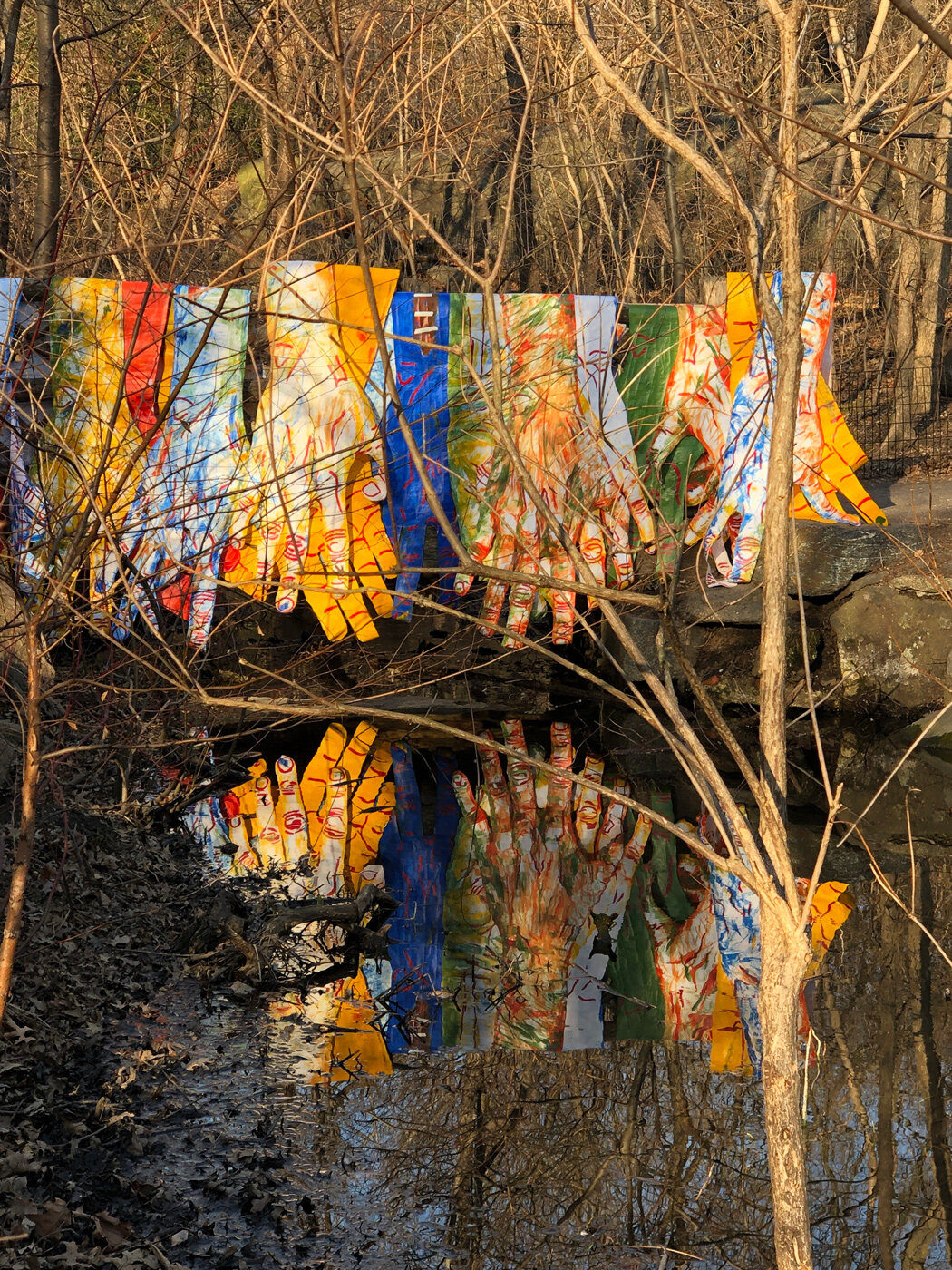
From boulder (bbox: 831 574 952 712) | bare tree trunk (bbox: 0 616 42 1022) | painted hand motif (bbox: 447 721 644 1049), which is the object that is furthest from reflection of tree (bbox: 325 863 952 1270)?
boulder (bbox: 831 574 952 712)

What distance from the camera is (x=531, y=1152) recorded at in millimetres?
3748

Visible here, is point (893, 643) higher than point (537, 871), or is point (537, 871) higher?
point (893, 643)

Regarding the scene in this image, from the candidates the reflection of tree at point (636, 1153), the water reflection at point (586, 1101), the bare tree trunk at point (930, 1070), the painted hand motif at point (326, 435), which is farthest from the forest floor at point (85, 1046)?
the painted hand motif at point (326, 435)

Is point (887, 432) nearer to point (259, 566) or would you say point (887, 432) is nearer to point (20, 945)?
point (259, 566)

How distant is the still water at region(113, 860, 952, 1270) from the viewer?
3.30 m

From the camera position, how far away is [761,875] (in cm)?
245

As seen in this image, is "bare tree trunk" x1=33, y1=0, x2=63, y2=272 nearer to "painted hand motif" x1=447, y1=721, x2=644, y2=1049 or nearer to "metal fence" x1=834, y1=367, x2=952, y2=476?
"painted hand motif" x1=447, y1=721, x2=644, y2=1049

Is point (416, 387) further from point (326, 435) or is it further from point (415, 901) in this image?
point (415, 901)

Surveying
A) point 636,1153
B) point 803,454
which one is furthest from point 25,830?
point 803,454

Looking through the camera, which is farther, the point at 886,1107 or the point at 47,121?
the point at 47,121

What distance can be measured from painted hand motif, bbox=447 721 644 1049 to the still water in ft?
1.37

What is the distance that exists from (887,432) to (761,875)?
43.6 ft

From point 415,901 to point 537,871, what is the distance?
0.78 metres

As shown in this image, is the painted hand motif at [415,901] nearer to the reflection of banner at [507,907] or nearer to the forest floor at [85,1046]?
the reflection of banner at [507,907]
